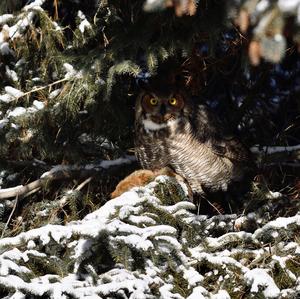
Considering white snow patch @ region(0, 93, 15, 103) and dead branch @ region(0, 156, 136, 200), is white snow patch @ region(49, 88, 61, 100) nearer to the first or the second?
white snow patch @ region(0, 93, 15, 103)

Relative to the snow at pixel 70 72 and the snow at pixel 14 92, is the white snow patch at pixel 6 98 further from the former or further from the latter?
the snow at pixel 70 72

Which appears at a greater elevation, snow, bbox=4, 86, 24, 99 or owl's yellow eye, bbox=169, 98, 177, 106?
snow, bbox=4, 86, 24, 99

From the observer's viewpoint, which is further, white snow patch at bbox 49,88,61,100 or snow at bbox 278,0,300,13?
white snow patch at bbox 49,88,61,100

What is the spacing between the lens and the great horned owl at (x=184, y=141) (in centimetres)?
385

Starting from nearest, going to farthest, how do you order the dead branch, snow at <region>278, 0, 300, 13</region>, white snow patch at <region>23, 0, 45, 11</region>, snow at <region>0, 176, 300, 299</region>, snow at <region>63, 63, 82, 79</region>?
1. snow at <region>278, 0, 300, 13</region>
2. snow at <region>0, 176, 300, 299</region>
3. snow at <region>63, 63, 82, 79</region>
4. white snow patch at <region>23, 0, 45, 11</region>
5. the dead branch

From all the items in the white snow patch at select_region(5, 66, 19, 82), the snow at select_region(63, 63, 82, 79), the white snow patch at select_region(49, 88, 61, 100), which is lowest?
the white snow patch at select_region(49, 88, 61, 100)

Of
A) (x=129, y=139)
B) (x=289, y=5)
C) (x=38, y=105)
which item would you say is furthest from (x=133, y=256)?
(x=129, y=139)

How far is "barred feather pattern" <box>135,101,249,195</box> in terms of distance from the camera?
3.85 metres

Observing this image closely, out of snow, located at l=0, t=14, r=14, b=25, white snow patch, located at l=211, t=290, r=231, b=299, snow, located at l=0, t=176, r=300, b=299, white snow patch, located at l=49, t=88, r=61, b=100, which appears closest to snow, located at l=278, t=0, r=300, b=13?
snow, located at l=0, t=176, r=300, b=299

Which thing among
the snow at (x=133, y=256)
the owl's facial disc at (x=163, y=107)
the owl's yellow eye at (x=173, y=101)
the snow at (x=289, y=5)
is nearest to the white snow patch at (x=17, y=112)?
the owl's facial disc at (x=163, y=107)

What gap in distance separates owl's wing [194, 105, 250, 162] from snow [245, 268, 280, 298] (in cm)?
122

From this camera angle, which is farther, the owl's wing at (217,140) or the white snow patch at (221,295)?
the owl's wing at (217,140)

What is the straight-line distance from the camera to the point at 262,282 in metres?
2.69

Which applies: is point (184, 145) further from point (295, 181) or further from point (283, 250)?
point (283, 250)
